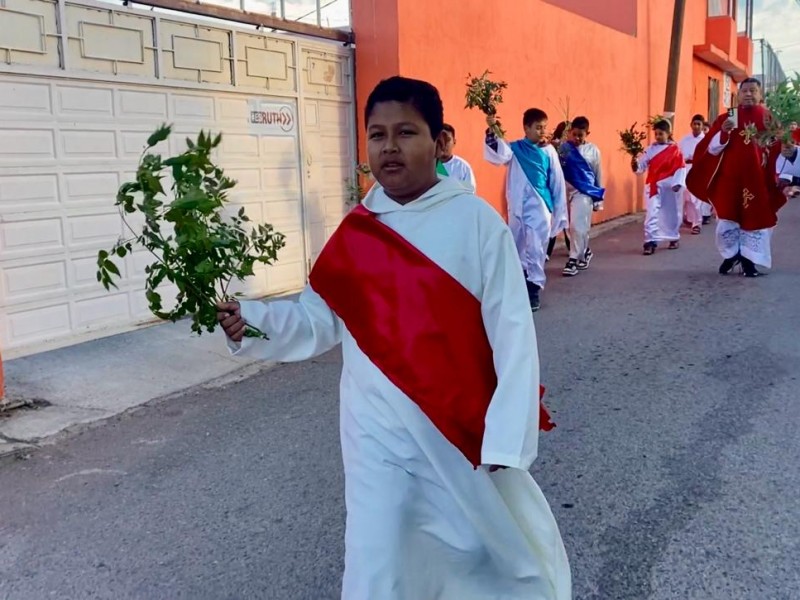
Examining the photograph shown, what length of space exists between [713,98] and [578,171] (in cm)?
1941

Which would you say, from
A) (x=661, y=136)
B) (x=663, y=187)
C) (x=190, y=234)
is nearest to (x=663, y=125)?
(x=661, y=136)

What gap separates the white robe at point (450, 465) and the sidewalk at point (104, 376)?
3.32 m

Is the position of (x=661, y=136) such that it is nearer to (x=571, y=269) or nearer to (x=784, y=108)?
(x=571, y=269)

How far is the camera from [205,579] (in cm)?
346

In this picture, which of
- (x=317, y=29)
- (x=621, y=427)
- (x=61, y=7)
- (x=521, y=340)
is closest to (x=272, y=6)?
(x=317, y=29)

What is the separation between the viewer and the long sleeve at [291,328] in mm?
2715

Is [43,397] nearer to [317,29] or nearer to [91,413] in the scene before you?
[91,413]

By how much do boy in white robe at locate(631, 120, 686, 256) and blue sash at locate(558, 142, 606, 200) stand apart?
187 cm

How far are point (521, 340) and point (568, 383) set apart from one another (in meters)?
3.79

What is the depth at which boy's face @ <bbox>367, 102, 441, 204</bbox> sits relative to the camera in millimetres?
2570

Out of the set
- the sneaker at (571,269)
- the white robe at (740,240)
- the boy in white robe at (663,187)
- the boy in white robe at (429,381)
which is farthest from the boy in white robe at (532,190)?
the boy in white robe at (429,381)

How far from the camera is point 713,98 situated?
2858cm

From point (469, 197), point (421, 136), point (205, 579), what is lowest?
point (205, 579)

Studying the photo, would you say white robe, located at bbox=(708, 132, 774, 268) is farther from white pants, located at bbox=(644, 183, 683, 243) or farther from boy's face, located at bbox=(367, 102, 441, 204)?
boy's face, located at bbox=(367, 102, 441, 204)
